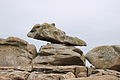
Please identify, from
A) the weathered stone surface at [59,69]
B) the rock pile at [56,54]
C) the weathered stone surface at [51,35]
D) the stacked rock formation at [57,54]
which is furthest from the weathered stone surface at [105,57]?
the weathered stone surface at [59,69]

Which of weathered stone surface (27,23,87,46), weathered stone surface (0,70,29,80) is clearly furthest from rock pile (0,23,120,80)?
weathered stone surface (0,70,29,80)

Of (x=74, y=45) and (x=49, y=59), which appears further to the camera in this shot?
(x=74, y=45)

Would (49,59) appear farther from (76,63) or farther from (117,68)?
(117,68)

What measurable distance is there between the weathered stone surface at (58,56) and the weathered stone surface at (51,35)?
121 cm

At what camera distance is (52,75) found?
19.7 m

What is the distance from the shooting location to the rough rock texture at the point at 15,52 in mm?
24672

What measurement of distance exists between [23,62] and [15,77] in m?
4.72

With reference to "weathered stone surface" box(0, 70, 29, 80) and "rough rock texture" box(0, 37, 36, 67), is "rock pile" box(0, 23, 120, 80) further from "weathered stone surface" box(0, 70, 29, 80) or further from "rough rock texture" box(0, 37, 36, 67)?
"weathered stone surface" box(0, 70, 29, 80)

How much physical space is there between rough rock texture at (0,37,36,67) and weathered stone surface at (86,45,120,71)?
19.5 ft

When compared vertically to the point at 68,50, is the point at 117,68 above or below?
below

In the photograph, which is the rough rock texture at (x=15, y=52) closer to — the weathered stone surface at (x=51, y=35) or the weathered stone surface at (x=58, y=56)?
the weathered stone surface at (x=58, y=56)

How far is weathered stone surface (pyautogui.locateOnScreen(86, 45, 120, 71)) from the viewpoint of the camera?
25.0 m

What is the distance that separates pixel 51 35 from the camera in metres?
26.2

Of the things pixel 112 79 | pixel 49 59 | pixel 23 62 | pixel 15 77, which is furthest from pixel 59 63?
pixel 112 79
